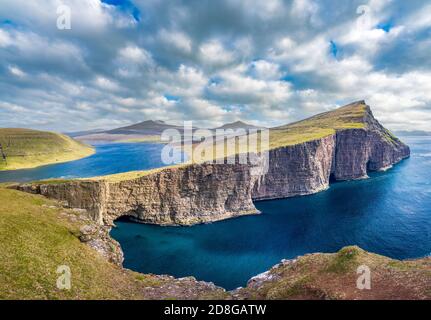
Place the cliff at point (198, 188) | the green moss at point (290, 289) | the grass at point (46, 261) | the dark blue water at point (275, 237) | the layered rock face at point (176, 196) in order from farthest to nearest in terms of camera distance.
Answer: the layered rock face at point (176, 196) < the cliff at point (198, 188) < the dark blue water at point (275, 237) < the green moss at point (290, 289) < the grass at point (46, 261)

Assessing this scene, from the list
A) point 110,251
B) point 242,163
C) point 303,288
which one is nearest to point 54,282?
point 110,251

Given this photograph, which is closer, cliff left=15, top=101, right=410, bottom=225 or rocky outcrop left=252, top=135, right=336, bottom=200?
cliff left=15, top=101, right=410, bottom=225

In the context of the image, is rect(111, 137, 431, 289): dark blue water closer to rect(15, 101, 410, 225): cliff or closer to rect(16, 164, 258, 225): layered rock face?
rect(16, 164, 258, 225): layered rock face

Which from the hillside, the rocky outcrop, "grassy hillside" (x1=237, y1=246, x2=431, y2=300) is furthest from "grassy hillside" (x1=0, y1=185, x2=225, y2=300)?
the rocky outcrop

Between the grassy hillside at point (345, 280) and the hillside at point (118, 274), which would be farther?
the grassy hillside at point (345, 280)

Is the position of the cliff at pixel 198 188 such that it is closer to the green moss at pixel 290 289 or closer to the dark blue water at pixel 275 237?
the dark blue water at pixel 275 237

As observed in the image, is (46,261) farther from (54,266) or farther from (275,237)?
(275,237)

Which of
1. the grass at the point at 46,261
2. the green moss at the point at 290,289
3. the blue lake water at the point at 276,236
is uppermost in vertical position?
the grass at the point at 46,261

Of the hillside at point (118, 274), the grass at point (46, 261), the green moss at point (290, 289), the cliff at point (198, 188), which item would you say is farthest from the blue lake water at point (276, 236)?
the grass at point (46, 261)
